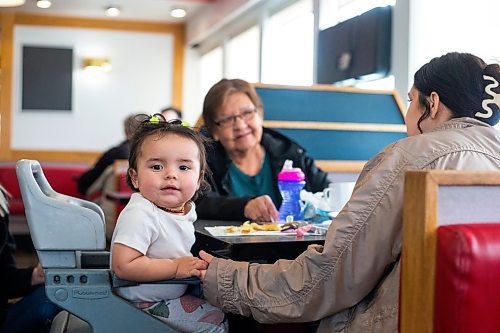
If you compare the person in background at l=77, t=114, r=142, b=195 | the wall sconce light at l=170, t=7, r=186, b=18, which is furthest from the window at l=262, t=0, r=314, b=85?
the wall sconce light at l=170, t=7, r=186, b=18

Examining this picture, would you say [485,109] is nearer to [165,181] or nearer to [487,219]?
[487,219]

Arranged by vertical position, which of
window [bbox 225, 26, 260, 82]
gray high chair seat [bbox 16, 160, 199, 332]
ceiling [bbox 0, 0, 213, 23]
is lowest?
gray high chair seat [bbox 16, 160, 199, 332]

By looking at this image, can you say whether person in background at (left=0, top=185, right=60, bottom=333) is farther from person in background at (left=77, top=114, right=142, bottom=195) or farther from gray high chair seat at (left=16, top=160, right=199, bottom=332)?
person in background at (left=77, top=114, right=142, bottom=195)

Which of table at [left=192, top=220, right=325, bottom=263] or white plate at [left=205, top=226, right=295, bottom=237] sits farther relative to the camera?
white plate at [left=205, top=226, right=295, bottom=237]

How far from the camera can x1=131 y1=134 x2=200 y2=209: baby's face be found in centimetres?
172

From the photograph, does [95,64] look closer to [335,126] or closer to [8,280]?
[335,126]

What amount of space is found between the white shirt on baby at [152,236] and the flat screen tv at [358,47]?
3260mm

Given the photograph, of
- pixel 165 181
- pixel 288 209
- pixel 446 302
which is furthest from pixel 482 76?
pixel 288 209

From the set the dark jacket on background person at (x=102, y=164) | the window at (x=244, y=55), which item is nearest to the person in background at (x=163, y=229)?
the dark jacket on background person at (x=102, y=164)

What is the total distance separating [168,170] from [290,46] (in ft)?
17.5

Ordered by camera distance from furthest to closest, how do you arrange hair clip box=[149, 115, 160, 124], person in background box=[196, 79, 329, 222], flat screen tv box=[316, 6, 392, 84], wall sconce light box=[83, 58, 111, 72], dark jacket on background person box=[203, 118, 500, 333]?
wall sconce light box=[83, 58, 111, 72], flat screen tv box=[316, 6, 392, 84], person in background box=[196, 79, 329, 222], hair clip box=[149, 115, 160, 124], dark jacket on background person box=[203, 118, 500, 333]

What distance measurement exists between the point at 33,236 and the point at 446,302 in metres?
0.90

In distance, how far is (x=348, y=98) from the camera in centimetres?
381

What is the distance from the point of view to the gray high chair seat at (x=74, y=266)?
1592 millimetres
